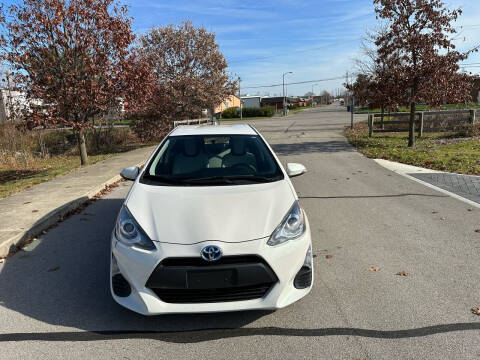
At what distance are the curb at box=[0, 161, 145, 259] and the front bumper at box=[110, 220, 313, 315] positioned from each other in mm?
2795

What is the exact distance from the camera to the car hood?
10.0ft

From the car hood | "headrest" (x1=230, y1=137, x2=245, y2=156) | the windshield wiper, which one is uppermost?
"headrest" (x1=230, y1=137, x2=245, y2=156)

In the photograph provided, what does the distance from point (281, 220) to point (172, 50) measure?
20402mm

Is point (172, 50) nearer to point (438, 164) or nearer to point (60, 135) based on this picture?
point (60, 135)

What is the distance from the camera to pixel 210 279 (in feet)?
9.46

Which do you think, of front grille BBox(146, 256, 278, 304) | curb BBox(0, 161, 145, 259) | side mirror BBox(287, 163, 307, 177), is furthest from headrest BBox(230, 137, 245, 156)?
curb BBox(0, 161, 145, 259)

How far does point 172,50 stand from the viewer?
2172 cm

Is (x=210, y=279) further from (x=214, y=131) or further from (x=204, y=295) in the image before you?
(x=214, y=131)

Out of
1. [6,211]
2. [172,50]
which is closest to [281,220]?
[6,211]

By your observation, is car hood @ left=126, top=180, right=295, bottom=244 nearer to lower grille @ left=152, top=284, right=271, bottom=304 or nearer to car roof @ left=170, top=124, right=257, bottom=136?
lower grille @ left=152, top=284, right=271, bottom=304

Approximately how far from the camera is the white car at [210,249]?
2904mm

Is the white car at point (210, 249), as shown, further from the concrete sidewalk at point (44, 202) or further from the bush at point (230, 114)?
the bush at point (230, 114)

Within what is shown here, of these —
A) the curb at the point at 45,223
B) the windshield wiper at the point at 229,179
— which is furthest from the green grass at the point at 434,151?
the curb at the point at 45,223

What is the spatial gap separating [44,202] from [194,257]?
5469 millimetres
